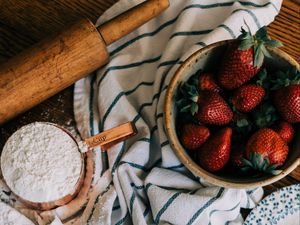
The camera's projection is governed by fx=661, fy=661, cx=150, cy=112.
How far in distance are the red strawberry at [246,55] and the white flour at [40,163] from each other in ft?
0.77

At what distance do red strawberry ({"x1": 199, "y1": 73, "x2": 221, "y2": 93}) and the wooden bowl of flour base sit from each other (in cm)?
11

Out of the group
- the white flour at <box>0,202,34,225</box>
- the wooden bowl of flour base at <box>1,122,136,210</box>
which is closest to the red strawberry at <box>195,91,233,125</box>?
the wooden bowl of flour base at <box>1,122,136,210</box>

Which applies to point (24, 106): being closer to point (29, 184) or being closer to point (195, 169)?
point (29, 184)

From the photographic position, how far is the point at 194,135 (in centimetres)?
85

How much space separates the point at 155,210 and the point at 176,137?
12cm

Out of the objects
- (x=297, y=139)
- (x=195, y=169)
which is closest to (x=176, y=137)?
(x=195, y=169)

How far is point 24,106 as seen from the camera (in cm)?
89

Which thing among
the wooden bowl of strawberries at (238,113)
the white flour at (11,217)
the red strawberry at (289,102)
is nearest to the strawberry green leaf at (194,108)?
the wooden bowl of strawberries at (238,113)

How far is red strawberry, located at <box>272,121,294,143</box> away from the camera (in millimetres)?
848

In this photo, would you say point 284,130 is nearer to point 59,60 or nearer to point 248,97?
point 248,97

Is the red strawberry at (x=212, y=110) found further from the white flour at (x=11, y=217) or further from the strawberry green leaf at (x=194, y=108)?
the white flour at (x=11, y=217)

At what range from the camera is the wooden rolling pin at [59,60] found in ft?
2.88

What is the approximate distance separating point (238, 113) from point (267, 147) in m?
0.07

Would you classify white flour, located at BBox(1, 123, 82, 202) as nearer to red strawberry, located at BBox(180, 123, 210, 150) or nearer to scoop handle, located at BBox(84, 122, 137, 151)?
scoop handle, located at BBox(84, 122, 137, 151)
